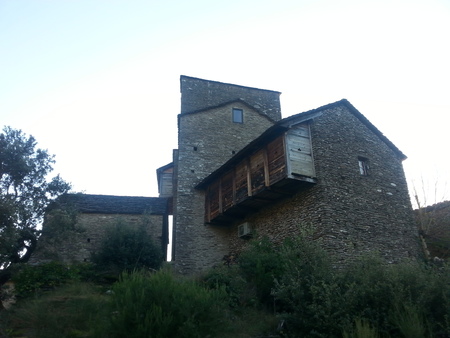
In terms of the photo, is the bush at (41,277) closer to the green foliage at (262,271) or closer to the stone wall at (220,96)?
the green foliage at (262,271)

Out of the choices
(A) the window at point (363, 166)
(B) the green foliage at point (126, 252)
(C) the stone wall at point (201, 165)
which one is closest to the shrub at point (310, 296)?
(A) the window at point (363, 166)

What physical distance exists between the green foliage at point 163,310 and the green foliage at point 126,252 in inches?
290

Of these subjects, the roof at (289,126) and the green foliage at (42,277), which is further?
the roof at (289,126)

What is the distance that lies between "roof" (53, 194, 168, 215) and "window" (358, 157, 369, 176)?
10789 mm

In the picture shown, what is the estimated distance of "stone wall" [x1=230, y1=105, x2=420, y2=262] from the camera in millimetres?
13527

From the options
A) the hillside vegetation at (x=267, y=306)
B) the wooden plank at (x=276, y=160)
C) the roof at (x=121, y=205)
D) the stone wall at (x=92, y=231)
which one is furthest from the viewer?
the roof at (x=121, y=205)

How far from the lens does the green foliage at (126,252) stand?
16234mm

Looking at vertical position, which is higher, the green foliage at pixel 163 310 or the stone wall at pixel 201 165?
the stone wall at pixel 201 165

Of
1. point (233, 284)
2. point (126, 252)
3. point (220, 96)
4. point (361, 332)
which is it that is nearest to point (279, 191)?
point (233, 284)

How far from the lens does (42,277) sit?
1411cm

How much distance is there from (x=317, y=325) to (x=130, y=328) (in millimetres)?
4364

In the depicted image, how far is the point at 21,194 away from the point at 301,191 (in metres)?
10.5

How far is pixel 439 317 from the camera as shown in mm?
9484

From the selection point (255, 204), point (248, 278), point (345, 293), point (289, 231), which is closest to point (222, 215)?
point (255, 204)
